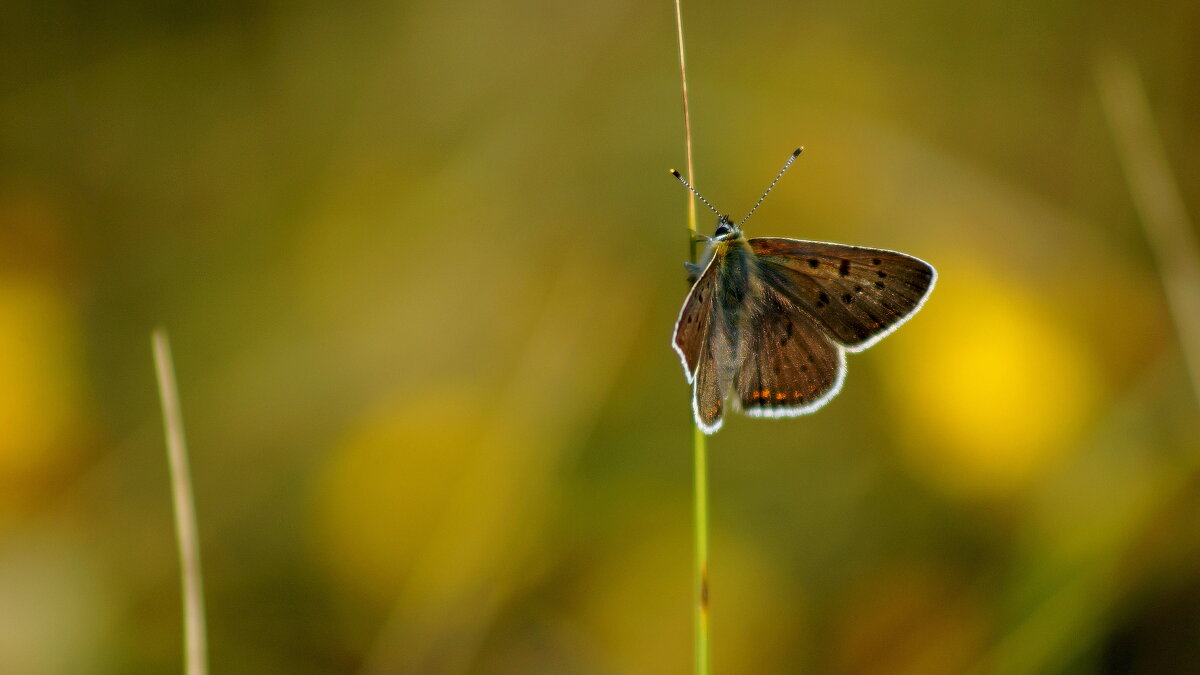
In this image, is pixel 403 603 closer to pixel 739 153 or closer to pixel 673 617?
pixel 673 617

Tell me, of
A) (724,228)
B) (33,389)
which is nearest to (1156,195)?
(724,228)

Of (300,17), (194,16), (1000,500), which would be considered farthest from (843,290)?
(194,16)

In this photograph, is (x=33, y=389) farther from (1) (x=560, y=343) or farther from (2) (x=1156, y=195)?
(2) (x=1156, y=195)

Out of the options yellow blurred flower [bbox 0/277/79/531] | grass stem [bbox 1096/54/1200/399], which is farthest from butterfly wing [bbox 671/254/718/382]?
yellow blurred flower [bbox 0/277/79/531]

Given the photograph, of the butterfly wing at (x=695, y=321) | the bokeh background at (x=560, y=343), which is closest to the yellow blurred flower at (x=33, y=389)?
the bokeh background at (x=560, y=343)

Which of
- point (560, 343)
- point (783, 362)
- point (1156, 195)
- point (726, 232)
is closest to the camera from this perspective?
point (726, 232)

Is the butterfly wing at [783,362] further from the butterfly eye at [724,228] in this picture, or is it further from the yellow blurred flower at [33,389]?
the yellow blurred flower at [33,389]
